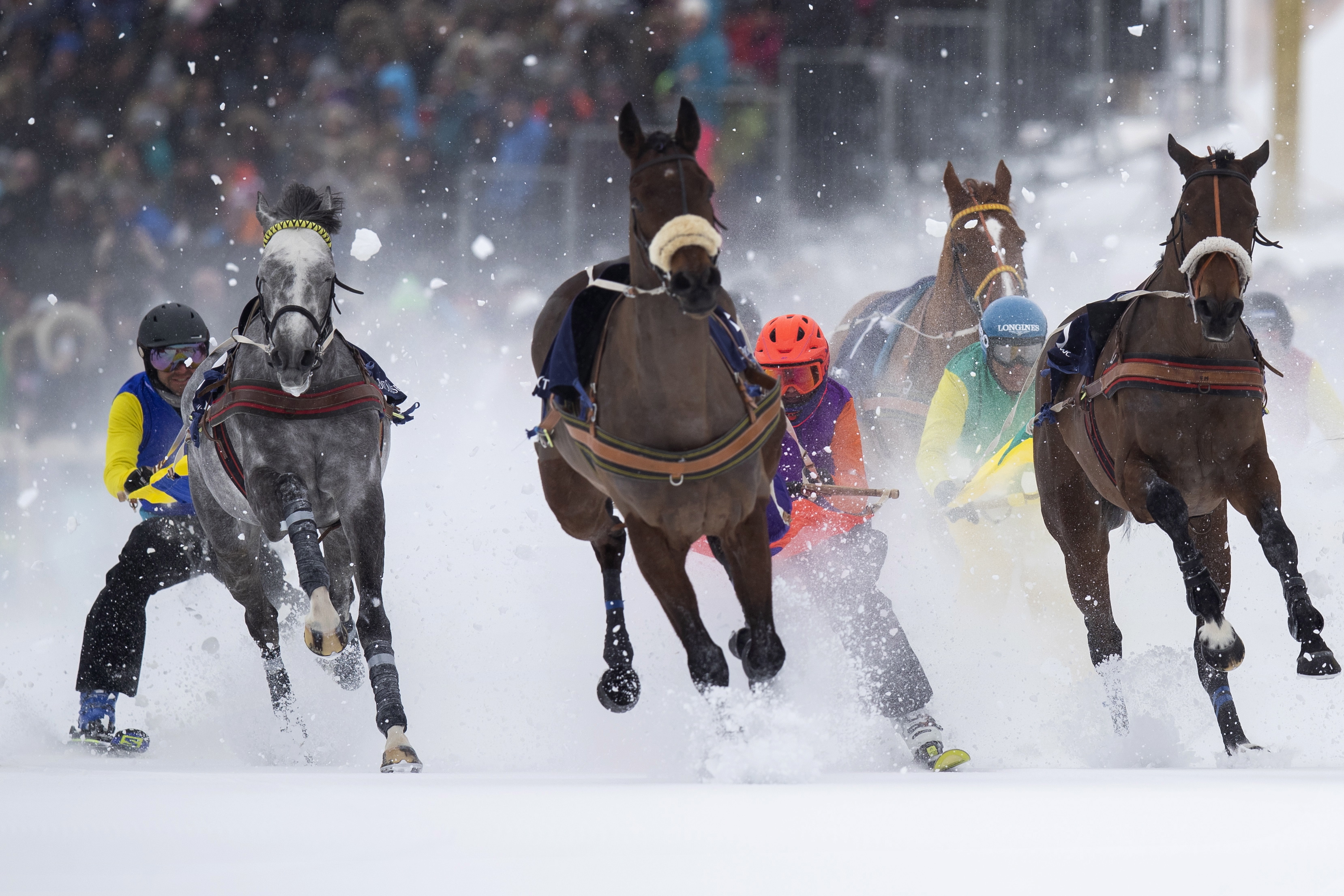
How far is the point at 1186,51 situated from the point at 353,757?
860 cm

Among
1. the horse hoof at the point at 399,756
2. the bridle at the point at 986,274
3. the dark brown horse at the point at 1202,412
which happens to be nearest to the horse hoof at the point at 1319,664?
the dark brown horse at the point at 1202,412

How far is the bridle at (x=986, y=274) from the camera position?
688 cm

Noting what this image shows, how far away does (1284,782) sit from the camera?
3.69 m

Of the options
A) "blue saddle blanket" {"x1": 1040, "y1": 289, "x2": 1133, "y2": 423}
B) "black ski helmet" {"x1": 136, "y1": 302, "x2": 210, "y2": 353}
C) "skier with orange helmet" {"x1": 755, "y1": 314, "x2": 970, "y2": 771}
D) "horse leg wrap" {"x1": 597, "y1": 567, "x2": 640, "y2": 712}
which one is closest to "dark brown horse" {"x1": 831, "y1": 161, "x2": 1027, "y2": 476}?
"skier with orange helmet" {"x1": 755, "y1": 314, "x2": 970, "y2": 771}

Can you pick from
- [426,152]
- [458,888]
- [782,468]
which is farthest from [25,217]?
[458,888]

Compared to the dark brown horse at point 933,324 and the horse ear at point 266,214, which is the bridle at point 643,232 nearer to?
the horse ear at point 266,214

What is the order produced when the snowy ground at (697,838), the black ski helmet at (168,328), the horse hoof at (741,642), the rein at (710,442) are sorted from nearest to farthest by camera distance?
the snowy ground at (697,838)
the rein at (710,442)
the horse hoof at (741,642)
the black ski helmet at (168,328)

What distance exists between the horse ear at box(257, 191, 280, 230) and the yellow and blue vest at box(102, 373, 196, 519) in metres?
1.06

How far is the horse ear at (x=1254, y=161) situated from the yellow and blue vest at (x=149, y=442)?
3.81 m

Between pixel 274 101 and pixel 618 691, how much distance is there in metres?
8.20

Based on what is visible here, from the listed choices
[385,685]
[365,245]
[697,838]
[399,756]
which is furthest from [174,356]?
[697,838]

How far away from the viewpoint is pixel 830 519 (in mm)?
5367

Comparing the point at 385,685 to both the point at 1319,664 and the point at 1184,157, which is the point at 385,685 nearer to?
the point at 1319,664

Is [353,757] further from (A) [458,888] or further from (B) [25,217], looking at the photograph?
(B) [25,217]
